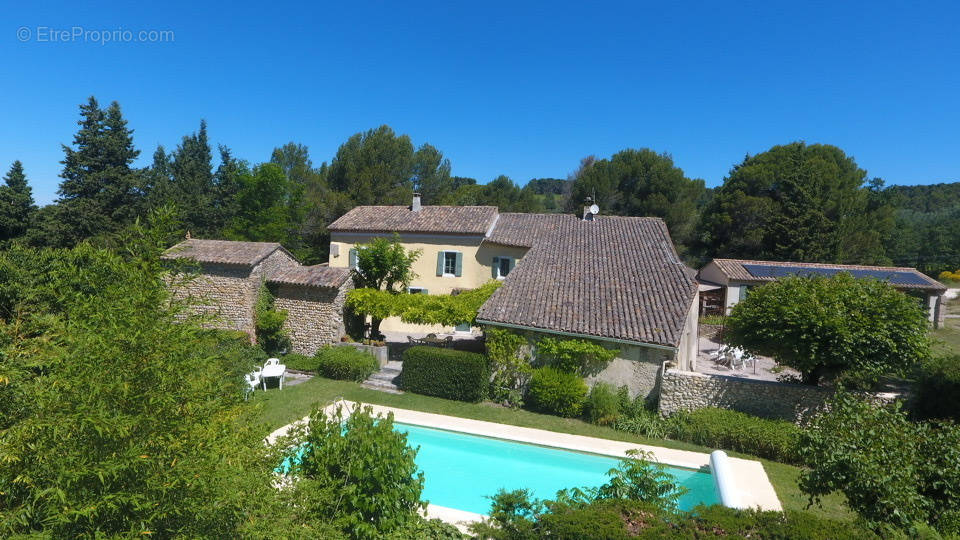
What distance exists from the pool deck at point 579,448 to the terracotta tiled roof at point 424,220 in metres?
13.4

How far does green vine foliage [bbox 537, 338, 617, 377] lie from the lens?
48.2 ft

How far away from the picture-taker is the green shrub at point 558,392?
1459 centimetres

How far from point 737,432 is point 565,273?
837cm

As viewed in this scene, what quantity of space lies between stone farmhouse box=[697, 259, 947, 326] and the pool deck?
20924 millimetres

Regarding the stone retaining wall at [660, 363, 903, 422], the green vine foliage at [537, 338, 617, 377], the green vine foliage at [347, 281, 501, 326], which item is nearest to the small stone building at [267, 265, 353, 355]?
the green vine foliage at [347, 281, 501, 326]

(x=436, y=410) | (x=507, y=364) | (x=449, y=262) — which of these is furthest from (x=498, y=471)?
(x=449, y=262)

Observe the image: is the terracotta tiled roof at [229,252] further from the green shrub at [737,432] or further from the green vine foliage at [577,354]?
the green shrub at [737,432]

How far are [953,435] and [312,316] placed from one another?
18.3 metres

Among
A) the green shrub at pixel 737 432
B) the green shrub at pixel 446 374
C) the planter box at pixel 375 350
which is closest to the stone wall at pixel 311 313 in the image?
the planter box at pixel 375 350

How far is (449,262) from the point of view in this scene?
26.7 meters

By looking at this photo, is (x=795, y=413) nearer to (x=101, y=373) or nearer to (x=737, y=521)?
(x=737, y=521)

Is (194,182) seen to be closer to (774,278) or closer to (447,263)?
(447,263)

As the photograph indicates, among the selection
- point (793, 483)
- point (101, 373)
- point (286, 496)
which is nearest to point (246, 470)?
point (286, 496)

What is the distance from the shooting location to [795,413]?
1309cm
